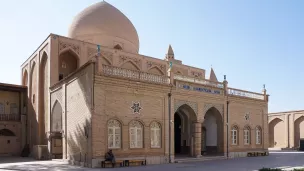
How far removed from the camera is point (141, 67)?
28.5m

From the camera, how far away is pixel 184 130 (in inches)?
944

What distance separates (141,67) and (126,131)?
11.4m

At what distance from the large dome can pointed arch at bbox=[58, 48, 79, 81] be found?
277cm

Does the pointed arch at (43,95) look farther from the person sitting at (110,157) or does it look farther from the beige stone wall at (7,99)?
the person sitting at (110,157)

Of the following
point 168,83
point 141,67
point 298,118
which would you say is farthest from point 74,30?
point 298,118

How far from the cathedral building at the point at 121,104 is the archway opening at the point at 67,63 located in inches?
3.1

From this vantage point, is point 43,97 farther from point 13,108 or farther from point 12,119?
point 13,108

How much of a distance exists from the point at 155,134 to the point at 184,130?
500cm

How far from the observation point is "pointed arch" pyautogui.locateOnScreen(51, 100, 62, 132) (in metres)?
21.7

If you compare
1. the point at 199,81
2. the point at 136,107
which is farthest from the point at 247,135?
the point at 136,107

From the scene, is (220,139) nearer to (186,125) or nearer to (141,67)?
(186,125)

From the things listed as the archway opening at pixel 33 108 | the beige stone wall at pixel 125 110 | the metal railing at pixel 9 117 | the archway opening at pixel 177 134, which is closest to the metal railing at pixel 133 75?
the beige stone wall at pixel 125 110

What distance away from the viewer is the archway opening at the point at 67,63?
2530 cm

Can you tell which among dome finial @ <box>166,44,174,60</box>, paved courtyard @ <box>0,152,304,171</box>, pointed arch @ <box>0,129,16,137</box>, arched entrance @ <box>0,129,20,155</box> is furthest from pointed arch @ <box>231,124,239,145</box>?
pointed arch @ <box>0,129,16,137</box>
